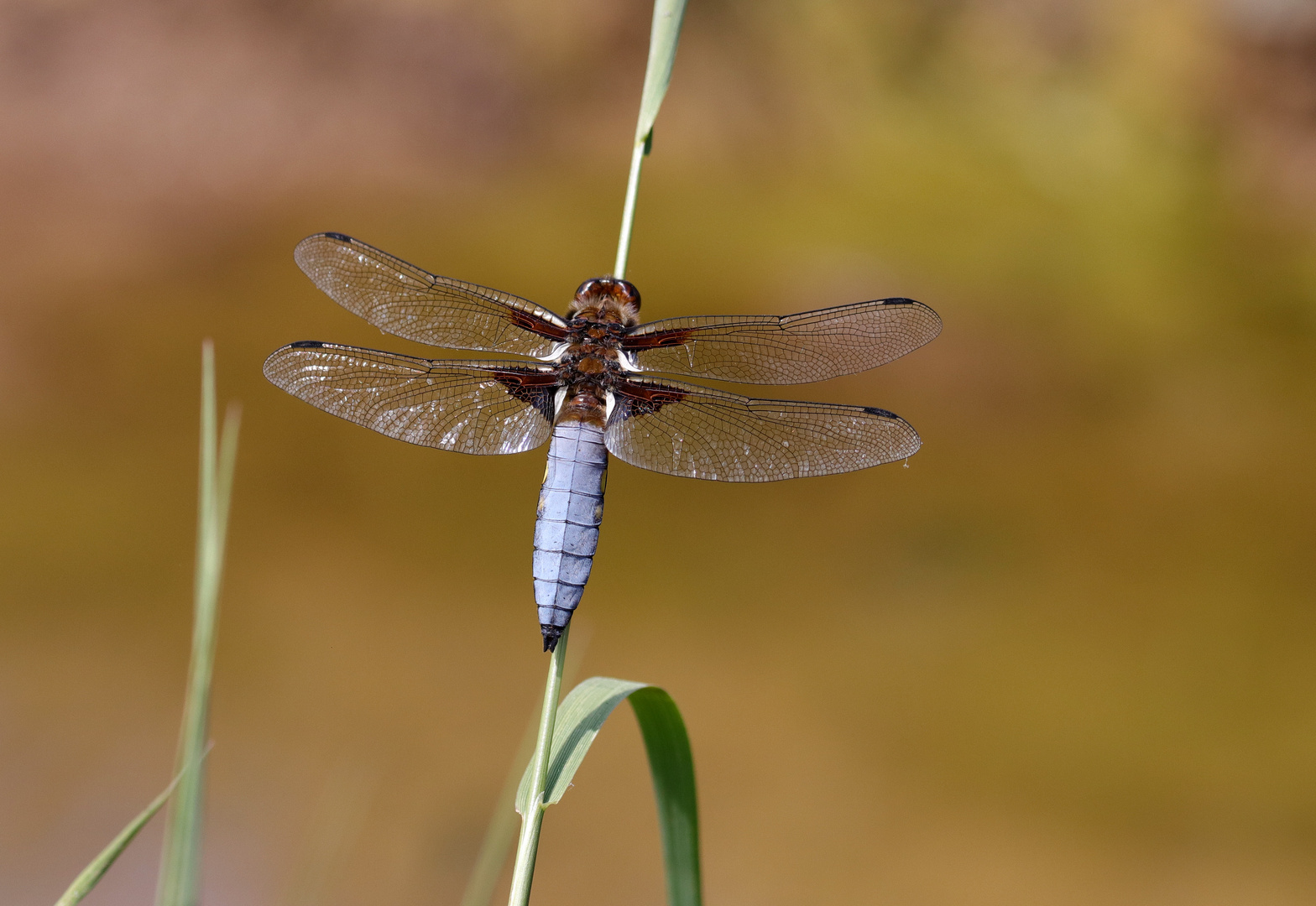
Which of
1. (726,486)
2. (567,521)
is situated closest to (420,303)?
(567,521)

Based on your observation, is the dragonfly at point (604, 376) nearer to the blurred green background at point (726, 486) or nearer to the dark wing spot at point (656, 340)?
the dark wing spot at point (656, 340)

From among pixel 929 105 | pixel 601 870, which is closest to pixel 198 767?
pixel 601 870

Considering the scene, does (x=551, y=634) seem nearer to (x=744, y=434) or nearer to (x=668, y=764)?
(x=668, y=764)

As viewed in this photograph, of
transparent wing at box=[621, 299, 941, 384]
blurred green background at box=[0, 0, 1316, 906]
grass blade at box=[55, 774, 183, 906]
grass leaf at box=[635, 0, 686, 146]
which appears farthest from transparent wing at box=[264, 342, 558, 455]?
blurred green background at box=[0, 0, 1316, 906]

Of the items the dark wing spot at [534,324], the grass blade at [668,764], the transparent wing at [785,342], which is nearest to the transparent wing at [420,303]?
the dark wing spot at [534,324]

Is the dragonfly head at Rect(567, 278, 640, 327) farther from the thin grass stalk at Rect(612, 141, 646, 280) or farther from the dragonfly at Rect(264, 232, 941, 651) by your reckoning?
the thin grass stalk at Rect(612, 141, 646, 280)
